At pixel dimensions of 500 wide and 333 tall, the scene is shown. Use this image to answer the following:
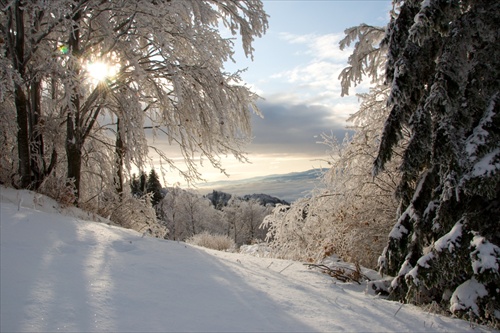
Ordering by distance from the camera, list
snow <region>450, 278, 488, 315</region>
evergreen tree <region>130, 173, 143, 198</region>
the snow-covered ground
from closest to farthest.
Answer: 1. the snow-covered ground
2. snow <region>450, 278, 488, 315</region>
3. evergreen tree <region>130, 173, 143, 198</region>

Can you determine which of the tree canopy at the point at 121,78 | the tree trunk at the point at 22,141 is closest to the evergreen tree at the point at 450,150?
the tree canopy at the point at 121,78

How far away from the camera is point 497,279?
9.32ft

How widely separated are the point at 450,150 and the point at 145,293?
299 centimetres

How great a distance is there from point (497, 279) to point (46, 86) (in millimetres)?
8752

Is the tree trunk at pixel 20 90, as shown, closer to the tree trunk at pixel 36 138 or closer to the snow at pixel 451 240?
the tree trunk at pixel 36 138

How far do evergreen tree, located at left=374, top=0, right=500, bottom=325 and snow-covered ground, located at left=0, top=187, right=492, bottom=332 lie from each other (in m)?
0.42

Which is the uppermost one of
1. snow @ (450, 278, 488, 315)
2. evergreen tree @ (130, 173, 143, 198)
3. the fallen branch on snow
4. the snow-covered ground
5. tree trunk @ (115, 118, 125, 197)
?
tree trunk @ (115, 118, 125, 197)

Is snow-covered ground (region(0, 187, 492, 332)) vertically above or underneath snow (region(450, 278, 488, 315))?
above

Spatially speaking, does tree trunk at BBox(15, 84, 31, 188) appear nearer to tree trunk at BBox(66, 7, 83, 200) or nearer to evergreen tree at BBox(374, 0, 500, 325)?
tree trunk at BBox(66, 7, 83, 200)

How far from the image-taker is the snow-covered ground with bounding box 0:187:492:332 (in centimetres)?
205

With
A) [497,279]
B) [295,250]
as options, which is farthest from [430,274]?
[295,250]

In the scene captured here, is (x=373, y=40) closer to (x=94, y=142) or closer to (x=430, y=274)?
(x=430, y=274)

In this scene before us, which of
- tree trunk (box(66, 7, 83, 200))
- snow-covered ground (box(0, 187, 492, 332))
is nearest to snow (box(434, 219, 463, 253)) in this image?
snow-covered ground (box(0, 187, 492, 332))

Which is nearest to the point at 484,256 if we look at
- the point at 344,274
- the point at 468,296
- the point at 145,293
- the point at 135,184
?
the point at 468,296
